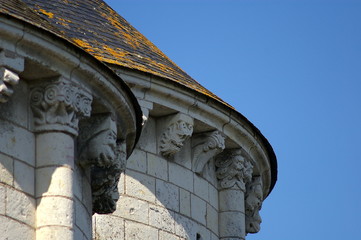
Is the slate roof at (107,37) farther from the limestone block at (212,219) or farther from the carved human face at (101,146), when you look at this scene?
the carved human face at (101,146)

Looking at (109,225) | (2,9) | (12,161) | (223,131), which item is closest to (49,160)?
(12,161)

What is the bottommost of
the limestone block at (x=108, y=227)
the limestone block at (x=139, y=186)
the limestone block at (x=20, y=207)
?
the limestone block at (x=20, y=207)

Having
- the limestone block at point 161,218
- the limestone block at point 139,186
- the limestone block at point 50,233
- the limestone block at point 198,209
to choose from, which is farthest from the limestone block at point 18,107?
the limestone block at point 198,209

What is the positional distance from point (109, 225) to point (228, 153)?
8.24 feet

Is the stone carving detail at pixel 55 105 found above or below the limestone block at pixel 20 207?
above

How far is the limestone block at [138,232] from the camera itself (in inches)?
858

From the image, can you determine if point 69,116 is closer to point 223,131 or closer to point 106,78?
point 106,78

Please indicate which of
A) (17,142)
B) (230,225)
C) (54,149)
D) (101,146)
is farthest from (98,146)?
(230,225)

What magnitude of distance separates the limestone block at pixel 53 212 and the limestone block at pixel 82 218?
0.36 meters

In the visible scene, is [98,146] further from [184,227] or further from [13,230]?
[184,227]

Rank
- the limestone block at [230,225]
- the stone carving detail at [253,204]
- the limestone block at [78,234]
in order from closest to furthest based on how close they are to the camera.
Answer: the limestone block at [78,234] < the limestone block at [230,225] < the stone carving detail at [253,204]

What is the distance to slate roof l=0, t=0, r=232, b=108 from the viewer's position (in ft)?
73.8

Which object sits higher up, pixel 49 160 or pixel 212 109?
pixel 212 109

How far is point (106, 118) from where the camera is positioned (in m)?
18.0
